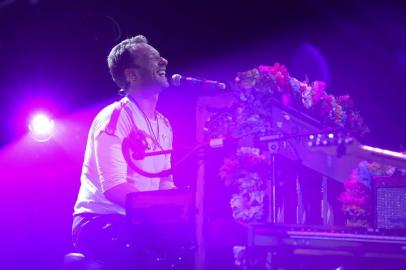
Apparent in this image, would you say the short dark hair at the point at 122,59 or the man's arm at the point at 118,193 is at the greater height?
the short dark hair at the point at 122,59

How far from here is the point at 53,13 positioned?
4.77 metres

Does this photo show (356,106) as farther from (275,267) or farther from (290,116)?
(275,267)

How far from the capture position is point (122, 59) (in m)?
3.63

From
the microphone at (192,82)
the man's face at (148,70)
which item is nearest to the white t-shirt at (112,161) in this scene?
the man's face at (148,70)

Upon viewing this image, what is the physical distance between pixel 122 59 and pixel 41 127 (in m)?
1.47

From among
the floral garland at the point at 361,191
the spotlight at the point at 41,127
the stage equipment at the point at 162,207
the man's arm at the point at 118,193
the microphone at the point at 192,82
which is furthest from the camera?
the spotlight at the point at 41,127

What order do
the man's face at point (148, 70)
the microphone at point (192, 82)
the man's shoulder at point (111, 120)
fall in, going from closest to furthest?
the microphone at point (192, 82) → the man's shoulder at point (111, 120) → the man's face at point (148, 70)

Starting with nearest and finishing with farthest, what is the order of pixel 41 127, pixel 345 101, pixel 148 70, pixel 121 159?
pixel 121 159 → pixel 148 70 → pixel 41 127 → pixel 345 101

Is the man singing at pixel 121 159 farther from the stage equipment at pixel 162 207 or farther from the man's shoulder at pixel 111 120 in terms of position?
the stage equipment at pixel 162 207

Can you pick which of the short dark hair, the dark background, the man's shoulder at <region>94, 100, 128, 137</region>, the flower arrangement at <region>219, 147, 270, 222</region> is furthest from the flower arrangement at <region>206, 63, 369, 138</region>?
the man's shoulder at <region>94, 100, 128, 137</region>

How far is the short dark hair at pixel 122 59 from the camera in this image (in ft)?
11.8

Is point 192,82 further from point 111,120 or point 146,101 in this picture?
point 146,101

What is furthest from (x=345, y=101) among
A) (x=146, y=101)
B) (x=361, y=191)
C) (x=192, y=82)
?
(x=192, y=82)

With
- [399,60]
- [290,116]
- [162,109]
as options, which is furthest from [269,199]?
[399,60]
